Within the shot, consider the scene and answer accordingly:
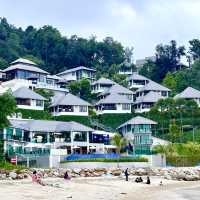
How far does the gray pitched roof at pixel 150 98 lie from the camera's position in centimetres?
9040

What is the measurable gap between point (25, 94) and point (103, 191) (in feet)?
152

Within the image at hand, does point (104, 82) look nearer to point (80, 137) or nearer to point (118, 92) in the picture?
point (118, 92)

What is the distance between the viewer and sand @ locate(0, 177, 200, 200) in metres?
32.1

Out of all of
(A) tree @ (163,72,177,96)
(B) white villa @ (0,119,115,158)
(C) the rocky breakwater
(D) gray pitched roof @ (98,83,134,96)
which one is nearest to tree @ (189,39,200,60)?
(A) tree @ (163,72,177,96)

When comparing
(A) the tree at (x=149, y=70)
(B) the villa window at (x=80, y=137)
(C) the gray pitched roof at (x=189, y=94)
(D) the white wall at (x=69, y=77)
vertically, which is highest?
(A) the tree at (x=149, y=70)

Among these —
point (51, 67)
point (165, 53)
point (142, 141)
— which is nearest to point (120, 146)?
point (142, 141)

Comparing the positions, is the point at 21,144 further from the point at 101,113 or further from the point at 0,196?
the point at 0,196

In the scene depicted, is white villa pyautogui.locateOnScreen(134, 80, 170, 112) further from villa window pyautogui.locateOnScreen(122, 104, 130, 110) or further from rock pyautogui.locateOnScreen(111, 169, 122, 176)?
rock pyautogui.locateOnScreen(111, 169, 122, 176)

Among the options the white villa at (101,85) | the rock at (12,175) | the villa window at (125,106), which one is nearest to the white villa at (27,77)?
the white villa at (101,85)

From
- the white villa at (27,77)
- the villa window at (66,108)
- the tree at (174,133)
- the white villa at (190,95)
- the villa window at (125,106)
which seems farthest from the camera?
the white villa at (27,77)

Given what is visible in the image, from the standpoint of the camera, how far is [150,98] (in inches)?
3575

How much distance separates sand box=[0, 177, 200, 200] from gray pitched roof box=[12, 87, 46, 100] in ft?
121

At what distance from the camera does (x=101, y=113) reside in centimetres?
8906

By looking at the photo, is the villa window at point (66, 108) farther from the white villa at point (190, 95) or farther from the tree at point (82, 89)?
the white villa at point (190, 95)
